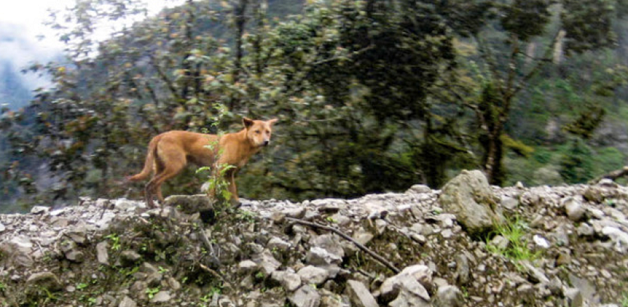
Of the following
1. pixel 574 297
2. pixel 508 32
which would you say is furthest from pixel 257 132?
pixel 508 32

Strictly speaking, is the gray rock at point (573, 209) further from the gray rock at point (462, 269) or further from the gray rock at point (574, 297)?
the gray rock at point (462, 269)

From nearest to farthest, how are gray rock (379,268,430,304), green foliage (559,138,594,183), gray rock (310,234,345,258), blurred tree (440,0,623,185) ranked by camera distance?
gray rock (379,268,430,304) < gray rock (310,234,345,258) < blurred tree (440,0,623,185) < green foliage (559,138,594,183)

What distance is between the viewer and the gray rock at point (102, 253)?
3.75 meters

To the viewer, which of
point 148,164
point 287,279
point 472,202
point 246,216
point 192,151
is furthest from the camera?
point 192,151

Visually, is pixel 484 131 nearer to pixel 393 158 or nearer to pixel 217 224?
pixel 393 158

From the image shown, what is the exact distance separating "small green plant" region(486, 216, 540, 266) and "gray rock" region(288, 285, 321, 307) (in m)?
1.79

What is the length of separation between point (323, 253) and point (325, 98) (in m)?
5.44

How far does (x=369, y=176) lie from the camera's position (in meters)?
9.65

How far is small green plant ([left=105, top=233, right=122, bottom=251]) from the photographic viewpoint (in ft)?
12.5


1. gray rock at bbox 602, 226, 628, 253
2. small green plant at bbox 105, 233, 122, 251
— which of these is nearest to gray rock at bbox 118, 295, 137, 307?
small green plant at bbox 105, 233, 122, 251

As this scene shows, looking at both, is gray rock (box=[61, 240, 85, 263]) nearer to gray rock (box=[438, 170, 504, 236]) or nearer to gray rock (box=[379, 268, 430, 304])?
gray rock (box=[379, 268, 430, 304])

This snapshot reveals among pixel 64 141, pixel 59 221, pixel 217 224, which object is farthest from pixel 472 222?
pixel 64 141

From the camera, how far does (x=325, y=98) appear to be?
9273mm

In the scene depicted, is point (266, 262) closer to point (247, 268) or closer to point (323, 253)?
point (247, 268)
